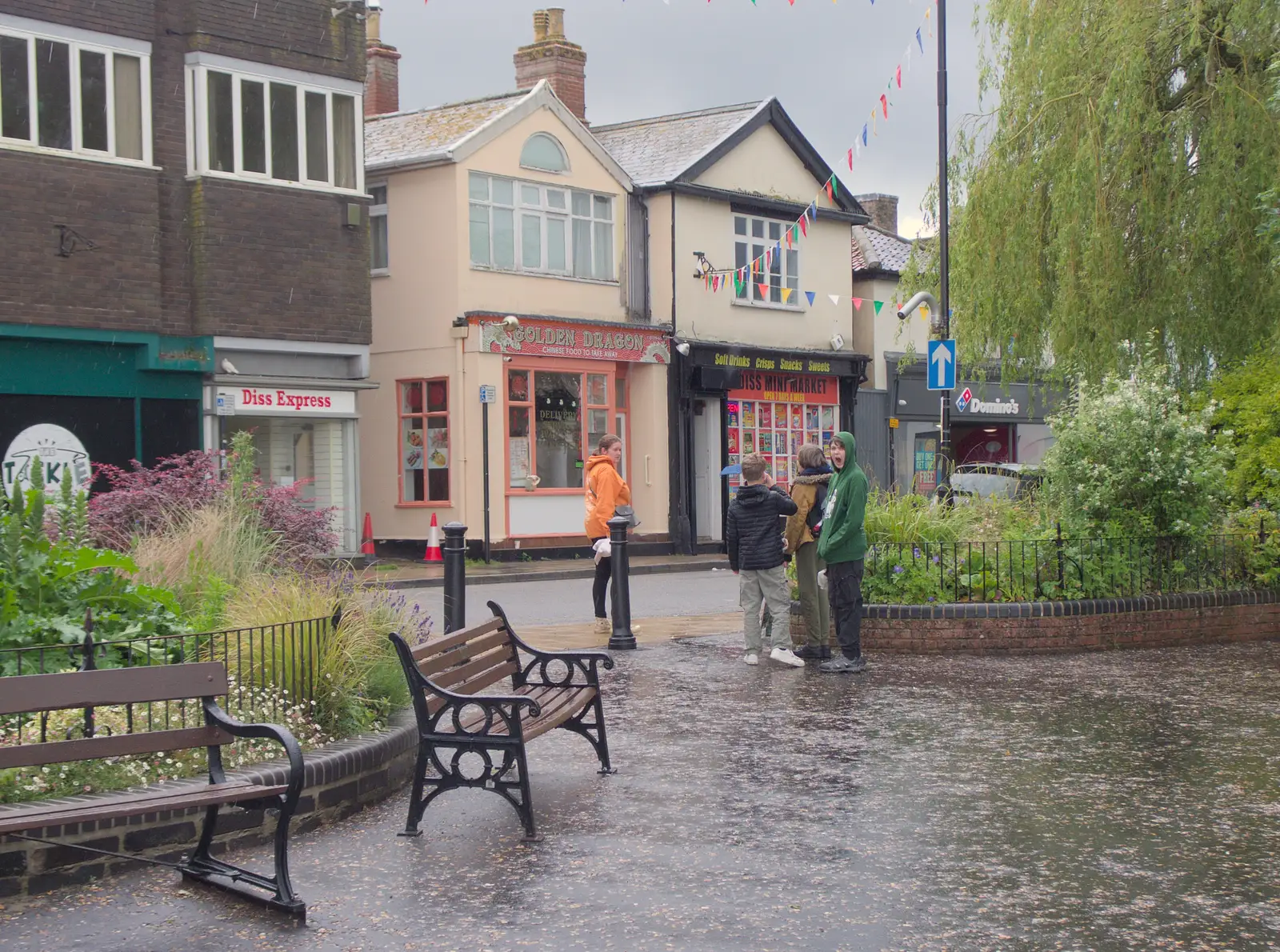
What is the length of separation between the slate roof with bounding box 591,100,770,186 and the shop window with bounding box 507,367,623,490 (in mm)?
4284

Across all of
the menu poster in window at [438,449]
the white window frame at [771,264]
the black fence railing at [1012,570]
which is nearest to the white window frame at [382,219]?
the menu poster in window at [438,449]

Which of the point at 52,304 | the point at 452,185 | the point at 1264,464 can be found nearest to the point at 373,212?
the point at 452,185

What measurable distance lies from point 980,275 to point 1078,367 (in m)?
2.16

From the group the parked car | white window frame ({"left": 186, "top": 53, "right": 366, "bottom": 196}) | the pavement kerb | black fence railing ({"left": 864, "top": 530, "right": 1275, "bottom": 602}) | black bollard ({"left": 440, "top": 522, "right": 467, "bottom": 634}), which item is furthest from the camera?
the parked car

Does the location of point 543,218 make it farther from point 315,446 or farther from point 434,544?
point 434,544

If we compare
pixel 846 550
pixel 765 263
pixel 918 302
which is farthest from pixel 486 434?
pixel 846 550

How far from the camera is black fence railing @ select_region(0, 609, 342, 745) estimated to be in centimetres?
738

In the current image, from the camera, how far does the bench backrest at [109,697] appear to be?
18.9 feet

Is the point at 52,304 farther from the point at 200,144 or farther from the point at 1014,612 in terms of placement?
the point at 1014,612

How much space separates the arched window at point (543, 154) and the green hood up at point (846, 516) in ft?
54.0

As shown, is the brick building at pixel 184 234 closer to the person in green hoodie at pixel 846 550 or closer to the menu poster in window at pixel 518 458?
the menu poster in window at pixel 518 458

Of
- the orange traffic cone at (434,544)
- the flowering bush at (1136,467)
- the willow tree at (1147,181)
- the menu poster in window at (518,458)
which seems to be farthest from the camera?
the menu poster in window at (518,458)

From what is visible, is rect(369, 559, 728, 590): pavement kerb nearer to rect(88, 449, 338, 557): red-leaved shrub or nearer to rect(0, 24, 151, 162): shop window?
rect(88, 449, 338, 557): red-leaved shrub

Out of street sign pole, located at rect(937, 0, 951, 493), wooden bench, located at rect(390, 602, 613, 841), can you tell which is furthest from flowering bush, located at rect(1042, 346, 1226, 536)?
wooden bench, located at rect(390, 602, 613, 841)
